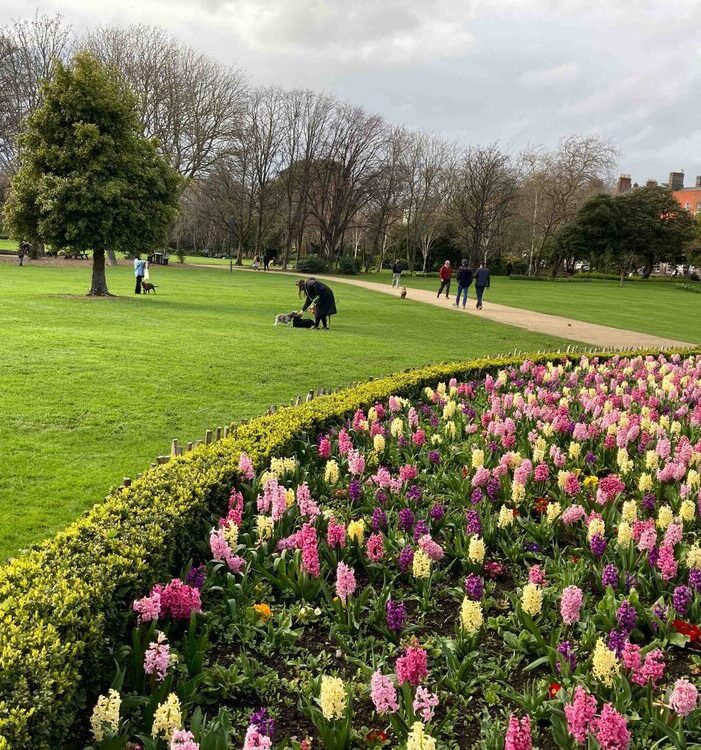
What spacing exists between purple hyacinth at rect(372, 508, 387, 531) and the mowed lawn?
2.39m

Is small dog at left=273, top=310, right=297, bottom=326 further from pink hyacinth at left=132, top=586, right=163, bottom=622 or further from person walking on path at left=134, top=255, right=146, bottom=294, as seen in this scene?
pink hyacinth at left=132, top=586, right=163, bottom=622

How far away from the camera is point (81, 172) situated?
71.3 ft

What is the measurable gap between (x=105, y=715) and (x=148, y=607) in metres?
0.76

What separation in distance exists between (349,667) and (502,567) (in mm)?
1436

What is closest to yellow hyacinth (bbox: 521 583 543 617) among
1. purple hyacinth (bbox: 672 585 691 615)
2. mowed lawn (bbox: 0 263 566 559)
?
purple hyacinth (bbox: 672 585 691 615)

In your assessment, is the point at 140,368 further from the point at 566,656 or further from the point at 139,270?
the point at 139,270

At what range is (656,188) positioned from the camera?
65688mm

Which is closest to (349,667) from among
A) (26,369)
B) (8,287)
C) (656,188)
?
(26,369)

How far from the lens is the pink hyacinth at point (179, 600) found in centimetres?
351

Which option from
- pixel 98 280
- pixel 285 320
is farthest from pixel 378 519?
pixel 98 280

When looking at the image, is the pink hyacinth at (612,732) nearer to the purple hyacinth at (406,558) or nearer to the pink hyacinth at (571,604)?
the pink hyacinth at (571,604)

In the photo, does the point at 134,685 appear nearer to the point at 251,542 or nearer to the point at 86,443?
the point at 251,542

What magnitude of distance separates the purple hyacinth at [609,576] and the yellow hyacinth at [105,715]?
2.67 meters

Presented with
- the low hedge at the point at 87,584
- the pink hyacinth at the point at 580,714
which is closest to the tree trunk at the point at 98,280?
the low hedge at the point at 87,584
